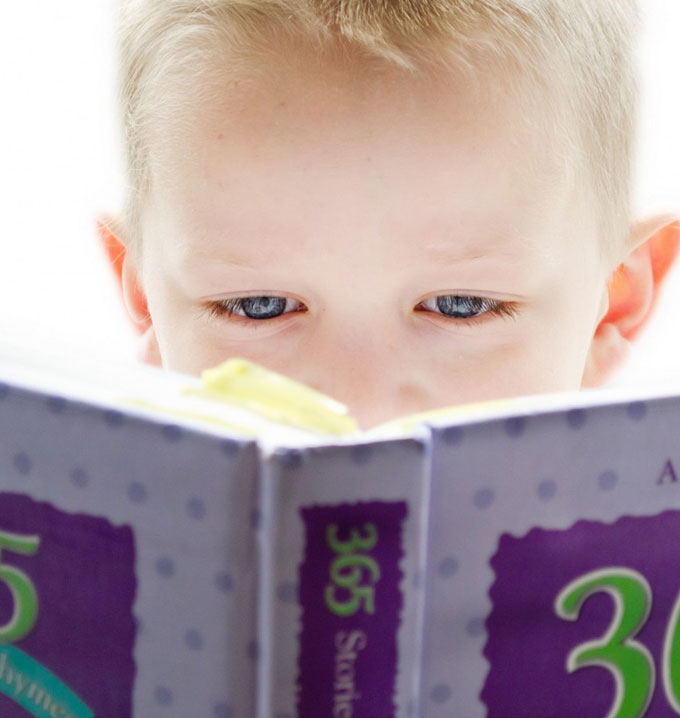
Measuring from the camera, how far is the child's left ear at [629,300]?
0.97 metres

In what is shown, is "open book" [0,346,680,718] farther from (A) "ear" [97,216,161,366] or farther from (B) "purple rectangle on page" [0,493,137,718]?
(A) "ear" [97,216,161,366]

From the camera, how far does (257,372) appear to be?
43 centimetres

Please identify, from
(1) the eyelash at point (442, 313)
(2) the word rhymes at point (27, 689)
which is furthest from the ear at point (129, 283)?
(2) the word rhymes at point (27, 689)

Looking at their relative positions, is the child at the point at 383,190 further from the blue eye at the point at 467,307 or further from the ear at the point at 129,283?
the ear at the point at 129,283

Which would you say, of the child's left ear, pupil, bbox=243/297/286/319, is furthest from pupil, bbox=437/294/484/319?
the child's left ear

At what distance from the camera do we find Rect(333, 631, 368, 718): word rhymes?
0.39 meters

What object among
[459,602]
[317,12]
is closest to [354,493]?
[459,602]

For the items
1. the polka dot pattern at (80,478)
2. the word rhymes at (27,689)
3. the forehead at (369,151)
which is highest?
the forehead at (369,151)

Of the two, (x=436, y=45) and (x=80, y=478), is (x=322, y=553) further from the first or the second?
(x=436, y=45)

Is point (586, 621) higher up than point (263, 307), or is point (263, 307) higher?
point (263, 307)

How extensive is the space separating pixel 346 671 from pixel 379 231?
A: 13.9 inches

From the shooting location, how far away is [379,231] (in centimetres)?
69

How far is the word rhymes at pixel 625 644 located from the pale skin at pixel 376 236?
276mm

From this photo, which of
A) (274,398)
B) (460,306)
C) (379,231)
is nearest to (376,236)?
(379,231)
